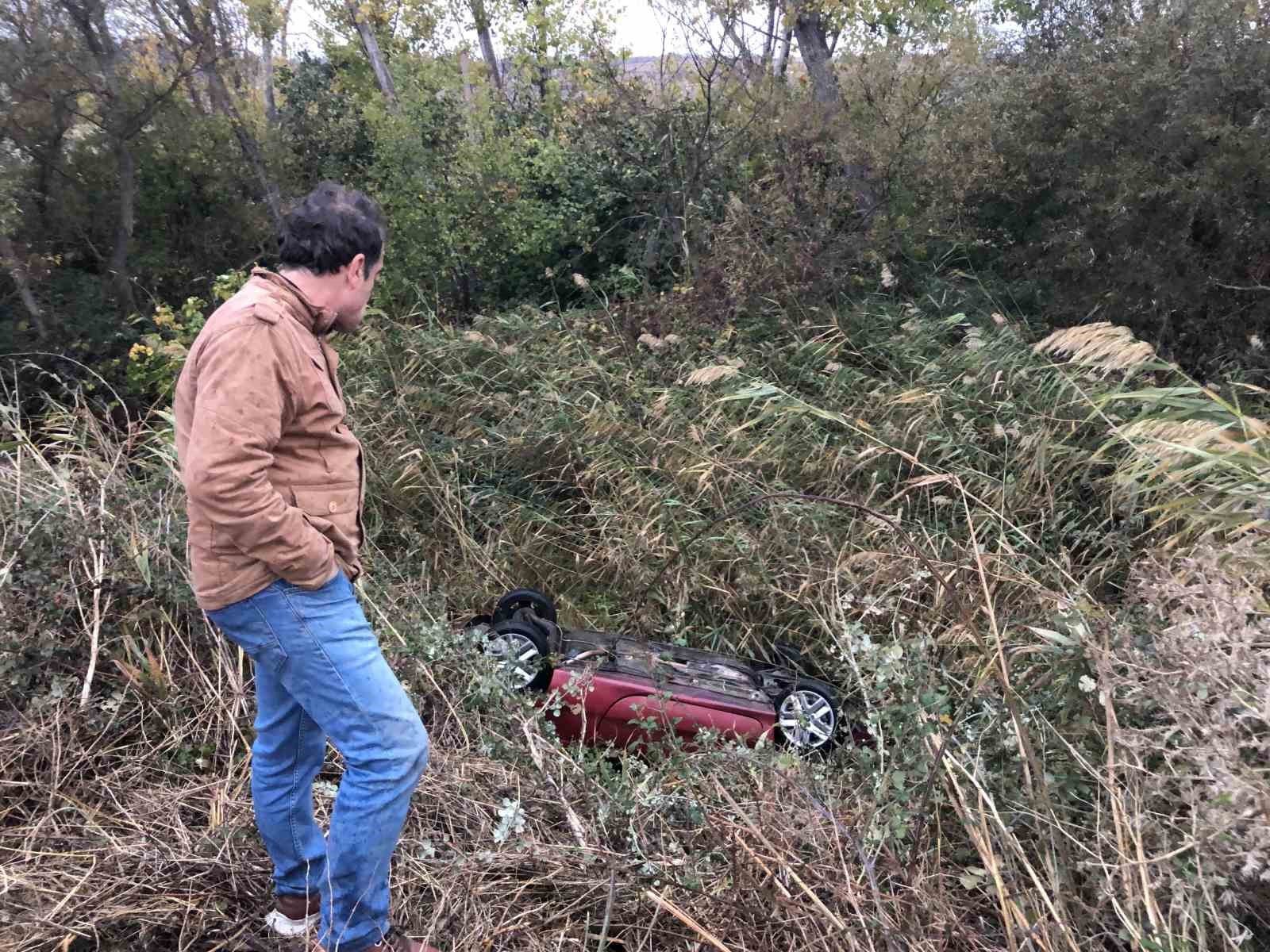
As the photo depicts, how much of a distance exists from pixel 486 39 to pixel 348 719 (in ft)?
39.8

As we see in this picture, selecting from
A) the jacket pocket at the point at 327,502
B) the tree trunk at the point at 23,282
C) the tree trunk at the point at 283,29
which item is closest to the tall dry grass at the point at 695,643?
the jacket pocket at the point at 327,502

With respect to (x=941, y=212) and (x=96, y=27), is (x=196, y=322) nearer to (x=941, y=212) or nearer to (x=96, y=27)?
(x=96, y=27)

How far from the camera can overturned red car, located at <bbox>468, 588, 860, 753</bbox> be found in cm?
334

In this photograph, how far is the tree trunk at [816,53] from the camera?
28.5ft

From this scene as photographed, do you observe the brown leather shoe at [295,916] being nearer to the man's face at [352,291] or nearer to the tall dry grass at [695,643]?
the tall dry grass at [695,643]

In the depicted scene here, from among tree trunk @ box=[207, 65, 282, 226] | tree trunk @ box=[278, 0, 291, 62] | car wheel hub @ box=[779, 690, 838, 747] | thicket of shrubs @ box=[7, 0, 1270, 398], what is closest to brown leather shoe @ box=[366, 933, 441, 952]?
car wheel hub @ box=[779, 690, 838, 747]

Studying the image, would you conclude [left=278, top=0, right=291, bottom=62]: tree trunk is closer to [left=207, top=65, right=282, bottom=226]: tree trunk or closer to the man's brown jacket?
[left=207, top=65, right=282, bottom=226]: tree trunk

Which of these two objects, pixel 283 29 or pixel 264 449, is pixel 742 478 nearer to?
pixel 264 449

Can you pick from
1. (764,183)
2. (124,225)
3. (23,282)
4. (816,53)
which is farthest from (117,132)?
(816,53)

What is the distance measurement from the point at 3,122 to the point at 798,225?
5.81 meters

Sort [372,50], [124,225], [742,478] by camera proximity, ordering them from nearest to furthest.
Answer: [742,478]
[124,225]
[372,50]

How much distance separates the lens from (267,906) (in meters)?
2.58

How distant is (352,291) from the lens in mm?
2260

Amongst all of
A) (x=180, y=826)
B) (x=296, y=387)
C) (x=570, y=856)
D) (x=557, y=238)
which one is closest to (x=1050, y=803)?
(x=570, y=856)
